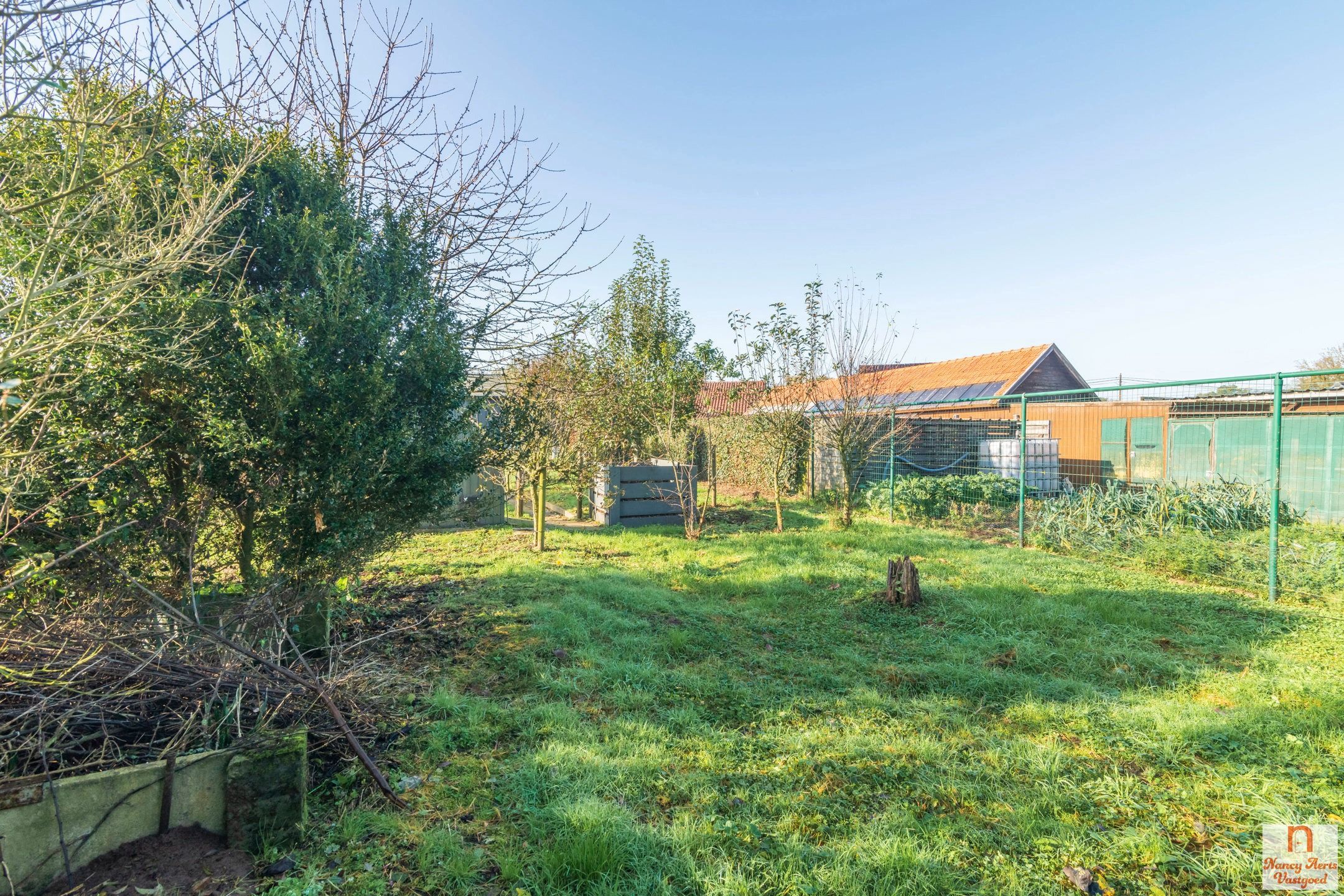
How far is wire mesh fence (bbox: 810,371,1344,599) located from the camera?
6.25 metres

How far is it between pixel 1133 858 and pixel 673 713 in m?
2.14

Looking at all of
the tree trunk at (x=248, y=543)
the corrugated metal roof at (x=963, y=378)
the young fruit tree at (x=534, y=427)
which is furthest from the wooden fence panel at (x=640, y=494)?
the corrugated metal roof at (x=963, y=378)

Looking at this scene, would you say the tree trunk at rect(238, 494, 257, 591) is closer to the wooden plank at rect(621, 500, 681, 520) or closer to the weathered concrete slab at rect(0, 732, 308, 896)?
the weathered concrete slab at rect(0, 732, 308, 896)

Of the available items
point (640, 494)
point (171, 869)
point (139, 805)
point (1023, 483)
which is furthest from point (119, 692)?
point (1023, 483)

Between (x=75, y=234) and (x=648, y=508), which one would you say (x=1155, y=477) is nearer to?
(x=648, y=508)

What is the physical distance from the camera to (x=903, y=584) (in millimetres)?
5434

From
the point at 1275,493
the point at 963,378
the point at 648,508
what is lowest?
the point at 648,508

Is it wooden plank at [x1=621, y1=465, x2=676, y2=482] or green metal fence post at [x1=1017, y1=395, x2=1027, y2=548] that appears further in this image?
wooden plank at [x1=621, y1=465, x2=676, y2=482]

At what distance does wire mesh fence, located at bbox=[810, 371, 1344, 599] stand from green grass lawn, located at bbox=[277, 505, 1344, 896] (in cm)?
112

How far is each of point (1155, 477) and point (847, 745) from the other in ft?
33.2

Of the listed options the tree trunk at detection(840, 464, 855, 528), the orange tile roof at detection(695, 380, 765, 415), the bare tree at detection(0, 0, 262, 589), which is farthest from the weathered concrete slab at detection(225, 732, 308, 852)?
the orange tile roof at detection(695, 380, 765, 415)

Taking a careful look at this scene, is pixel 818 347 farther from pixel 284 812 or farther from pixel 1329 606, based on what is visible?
pixel 284 812

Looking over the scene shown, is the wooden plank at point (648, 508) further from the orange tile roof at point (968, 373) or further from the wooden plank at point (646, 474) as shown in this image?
the orange tile roof at point (968, 373)

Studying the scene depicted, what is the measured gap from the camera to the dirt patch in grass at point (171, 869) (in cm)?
185
